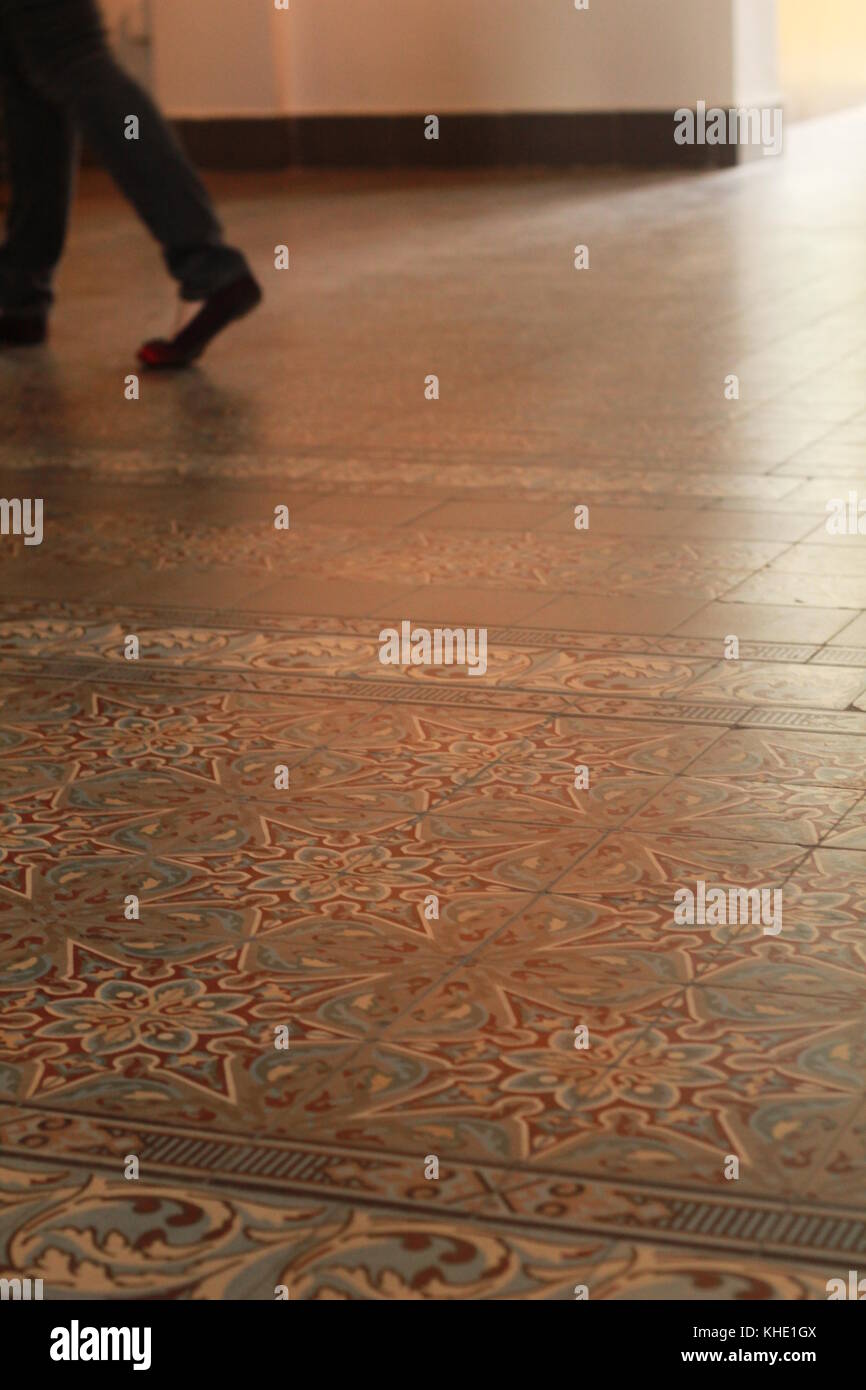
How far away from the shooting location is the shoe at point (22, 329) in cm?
464

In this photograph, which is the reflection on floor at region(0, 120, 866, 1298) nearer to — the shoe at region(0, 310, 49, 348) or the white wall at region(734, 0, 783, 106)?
the shoe at region(0, 310, 49, 348)

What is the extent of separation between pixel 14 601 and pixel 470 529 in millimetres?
668

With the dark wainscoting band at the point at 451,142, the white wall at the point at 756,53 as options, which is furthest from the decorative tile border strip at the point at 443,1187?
the white wall at the point at 756,53

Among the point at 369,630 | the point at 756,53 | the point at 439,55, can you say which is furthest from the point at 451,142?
the point at 369,630

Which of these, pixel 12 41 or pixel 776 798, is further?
pixel 12 41

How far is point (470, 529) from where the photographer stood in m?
2.95

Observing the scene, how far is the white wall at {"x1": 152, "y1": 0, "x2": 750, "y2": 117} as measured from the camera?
7535mm

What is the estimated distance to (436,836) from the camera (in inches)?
73.7

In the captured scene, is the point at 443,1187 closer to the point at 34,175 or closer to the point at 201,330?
the point at 201,330

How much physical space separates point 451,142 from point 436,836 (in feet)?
21.6

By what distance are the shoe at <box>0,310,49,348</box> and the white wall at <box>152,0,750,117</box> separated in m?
3.66

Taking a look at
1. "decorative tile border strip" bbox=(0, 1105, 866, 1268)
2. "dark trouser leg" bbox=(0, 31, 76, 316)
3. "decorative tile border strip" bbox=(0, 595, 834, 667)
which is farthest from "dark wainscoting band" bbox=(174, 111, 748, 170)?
"decorative tile border strip" bbox=(0, 1105, 866, 1268)

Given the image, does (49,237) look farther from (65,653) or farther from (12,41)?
(65,653)
